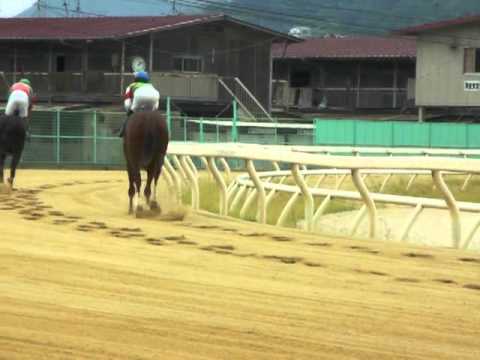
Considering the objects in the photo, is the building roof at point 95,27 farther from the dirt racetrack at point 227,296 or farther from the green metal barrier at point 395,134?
the dirt racetrack at point 227,296

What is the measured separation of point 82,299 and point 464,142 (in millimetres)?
34369

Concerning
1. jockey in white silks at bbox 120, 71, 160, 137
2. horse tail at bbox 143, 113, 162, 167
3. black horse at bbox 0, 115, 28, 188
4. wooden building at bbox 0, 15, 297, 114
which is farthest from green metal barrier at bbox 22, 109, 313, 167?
horse tail at bbox 143, 113, 162, 167

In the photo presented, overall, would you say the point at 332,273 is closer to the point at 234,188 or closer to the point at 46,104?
the point at 234,188

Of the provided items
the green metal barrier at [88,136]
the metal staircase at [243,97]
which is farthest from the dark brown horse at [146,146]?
the metal staircase at [243,97]

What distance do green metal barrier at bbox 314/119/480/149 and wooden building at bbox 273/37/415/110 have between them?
1479cm

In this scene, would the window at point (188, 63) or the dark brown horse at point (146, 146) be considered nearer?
the dark brown horse at point (146, 146)

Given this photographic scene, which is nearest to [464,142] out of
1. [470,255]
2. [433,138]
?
[433,138]

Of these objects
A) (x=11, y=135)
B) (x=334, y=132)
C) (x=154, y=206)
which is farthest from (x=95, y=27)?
(x=154, y=206)

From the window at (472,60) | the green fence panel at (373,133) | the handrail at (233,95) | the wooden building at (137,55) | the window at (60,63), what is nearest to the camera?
the green fence panel at (373,133)

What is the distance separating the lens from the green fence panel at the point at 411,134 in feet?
127

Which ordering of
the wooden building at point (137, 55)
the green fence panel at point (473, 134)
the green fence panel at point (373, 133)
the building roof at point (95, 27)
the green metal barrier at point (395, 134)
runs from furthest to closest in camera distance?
the building roof at point (95, 27), the wooden building at point (137, 55), the green fence panel at point (473, 134), the green fence panel at point (373, 133), the green metal barrier at point (395, 134)

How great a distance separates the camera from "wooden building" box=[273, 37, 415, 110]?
55.4 m

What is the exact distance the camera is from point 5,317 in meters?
6.35

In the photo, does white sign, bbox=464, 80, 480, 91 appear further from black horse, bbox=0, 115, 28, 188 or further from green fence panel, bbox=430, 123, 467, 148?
black horse, bbox=0, 115, 28, 188
